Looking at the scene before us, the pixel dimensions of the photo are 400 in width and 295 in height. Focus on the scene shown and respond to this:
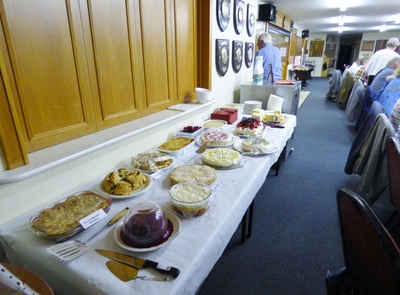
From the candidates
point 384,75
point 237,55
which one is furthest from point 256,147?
point 384,75

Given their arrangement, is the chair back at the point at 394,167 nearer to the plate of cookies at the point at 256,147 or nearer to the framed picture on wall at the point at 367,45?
the plate of cookies at the point at 256,147

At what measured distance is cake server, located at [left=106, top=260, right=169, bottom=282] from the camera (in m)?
0.61

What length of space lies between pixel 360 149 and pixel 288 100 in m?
0.75

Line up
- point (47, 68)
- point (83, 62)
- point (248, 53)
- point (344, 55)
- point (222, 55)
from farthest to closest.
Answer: point (344, 55) < point (248, 53) < point (222, 55) < point (83, 62) < point (47, 68)

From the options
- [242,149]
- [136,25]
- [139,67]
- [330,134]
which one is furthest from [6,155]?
[330,134]

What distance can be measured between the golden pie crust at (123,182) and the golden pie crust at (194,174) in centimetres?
14

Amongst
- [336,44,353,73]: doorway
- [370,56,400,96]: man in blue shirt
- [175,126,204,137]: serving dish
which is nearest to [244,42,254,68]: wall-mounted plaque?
[175,126,204,137]: serving dish

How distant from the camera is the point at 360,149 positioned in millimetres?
1931

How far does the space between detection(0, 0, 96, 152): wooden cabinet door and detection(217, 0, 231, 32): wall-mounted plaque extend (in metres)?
1.27

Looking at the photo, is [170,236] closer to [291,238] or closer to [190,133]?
[190,133]

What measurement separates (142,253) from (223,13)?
197cm

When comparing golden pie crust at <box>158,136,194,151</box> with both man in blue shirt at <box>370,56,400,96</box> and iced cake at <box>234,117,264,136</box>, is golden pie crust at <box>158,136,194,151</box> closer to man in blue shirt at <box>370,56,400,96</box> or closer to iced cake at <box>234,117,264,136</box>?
iced cake at <box>234,117,264,136</box>

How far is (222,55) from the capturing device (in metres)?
2.12

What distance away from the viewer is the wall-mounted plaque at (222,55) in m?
2.04
